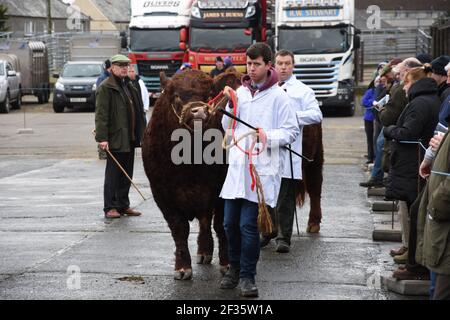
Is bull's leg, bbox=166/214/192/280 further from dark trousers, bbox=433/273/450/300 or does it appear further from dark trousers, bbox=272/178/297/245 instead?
dark trousers, bbox=433/273/450/300

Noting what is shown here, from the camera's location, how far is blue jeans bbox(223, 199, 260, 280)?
792cm

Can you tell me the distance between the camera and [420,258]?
6.78 metres

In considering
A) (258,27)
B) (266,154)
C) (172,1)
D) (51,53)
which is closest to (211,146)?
(266,154)

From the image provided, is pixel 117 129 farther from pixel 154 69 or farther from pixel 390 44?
pixel 390 44

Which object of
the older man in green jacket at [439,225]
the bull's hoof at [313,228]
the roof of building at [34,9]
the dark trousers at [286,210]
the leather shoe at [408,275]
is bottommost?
the bull's hoof at [313,228]

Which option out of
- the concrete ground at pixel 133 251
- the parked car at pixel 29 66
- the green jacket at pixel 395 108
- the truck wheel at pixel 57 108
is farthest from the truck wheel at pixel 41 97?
the green jacket at pixel 395 108

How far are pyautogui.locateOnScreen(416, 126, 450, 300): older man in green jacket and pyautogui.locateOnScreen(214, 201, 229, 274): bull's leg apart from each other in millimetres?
2703

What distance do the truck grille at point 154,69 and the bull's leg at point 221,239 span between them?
28.6 m

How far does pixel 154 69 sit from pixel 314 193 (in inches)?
1061

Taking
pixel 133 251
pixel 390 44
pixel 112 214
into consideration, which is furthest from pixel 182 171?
pixel 390 44

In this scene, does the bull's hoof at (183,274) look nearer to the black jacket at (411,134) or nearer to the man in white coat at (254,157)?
the man in white coat at (254,157)

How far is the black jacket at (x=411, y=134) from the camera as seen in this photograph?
28.6 ft

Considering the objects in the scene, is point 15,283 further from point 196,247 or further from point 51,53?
point 51,53

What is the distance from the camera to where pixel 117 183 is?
41.3 feet
